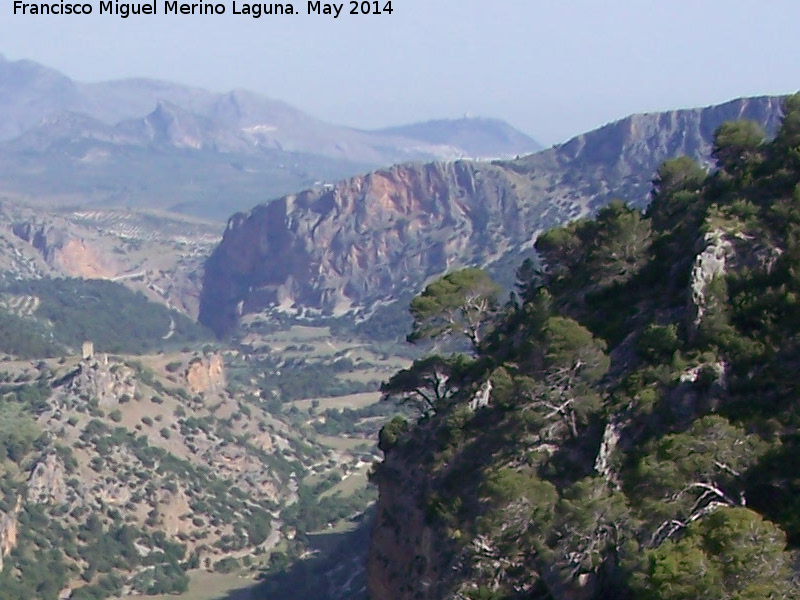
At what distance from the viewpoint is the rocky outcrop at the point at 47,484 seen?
61.2 m

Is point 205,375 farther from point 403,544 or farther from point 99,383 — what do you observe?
point 403,544

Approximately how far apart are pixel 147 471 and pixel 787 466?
2044 inches

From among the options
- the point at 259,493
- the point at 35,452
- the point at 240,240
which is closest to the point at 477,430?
the point at 35,452

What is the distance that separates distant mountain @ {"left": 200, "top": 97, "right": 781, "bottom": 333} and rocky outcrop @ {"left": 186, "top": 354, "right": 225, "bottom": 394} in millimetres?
67836

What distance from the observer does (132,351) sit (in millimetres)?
118438

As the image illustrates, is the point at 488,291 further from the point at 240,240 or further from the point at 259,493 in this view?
the point at 240,240

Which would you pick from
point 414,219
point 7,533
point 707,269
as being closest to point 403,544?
point 707,269

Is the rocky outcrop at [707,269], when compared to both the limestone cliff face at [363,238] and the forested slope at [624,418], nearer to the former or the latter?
the forested slope at [624,418]

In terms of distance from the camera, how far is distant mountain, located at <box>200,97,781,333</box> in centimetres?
15588

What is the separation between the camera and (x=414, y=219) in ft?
559

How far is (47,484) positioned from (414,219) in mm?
112369

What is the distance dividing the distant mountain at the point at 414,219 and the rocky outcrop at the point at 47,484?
9223cm

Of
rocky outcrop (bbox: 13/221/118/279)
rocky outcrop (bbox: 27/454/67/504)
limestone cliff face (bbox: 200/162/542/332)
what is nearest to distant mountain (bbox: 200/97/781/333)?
limestone cliff face (bbox: 200/162/542/332)

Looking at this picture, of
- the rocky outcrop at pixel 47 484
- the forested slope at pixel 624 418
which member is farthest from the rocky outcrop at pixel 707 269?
the rocky outcrop at pixel 47 484
